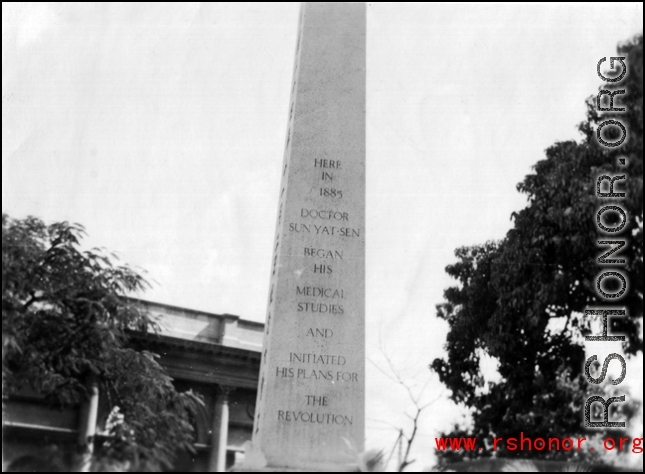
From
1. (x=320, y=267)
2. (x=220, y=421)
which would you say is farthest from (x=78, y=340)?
(x=220, y=421)

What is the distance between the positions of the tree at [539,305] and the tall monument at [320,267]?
24.4ft

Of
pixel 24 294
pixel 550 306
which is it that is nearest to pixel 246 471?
pixel 24 294

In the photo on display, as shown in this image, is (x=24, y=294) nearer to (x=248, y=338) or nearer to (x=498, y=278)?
(x=498, y=278)

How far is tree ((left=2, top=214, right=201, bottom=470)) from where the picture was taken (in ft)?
46.9

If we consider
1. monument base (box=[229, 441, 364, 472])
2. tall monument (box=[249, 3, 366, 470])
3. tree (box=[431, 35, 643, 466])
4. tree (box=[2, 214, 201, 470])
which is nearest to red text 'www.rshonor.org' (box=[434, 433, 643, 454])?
tree (box=[431, 35, 643, 466])

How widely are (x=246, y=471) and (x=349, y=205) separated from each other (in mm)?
2985

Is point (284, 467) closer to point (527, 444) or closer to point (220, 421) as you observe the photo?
point (527, 444)

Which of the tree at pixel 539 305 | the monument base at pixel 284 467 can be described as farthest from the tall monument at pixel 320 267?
the tree at pixel 539 305

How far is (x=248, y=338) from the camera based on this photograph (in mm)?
29547

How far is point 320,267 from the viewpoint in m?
8.82

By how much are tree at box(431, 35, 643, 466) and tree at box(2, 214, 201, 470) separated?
6.45 metres

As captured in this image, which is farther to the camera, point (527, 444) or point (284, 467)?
point (527, 444)

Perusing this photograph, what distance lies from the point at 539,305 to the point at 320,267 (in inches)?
371

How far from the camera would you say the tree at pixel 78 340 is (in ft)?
46.9
